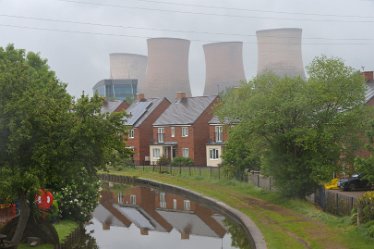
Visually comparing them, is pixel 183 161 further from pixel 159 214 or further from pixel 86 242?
pixel 86 242

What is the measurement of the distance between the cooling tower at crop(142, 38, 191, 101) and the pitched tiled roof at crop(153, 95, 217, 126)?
73.0ft

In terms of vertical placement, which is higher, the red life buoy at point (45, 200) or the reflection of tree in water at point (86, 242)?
the red life buoy at point (45, 200)

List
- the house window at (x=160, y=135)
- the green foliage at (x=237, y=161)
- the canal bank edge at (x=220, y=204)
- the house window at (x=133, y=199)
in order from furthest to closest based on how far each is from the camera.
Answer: the house window at (x=160, y=135) → the green foliage at (x=237, y=161) → the house window at (x=133, y=199) → the canal bank edge at (x=220, y=204)

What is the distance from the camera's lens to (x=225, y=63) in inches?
3531

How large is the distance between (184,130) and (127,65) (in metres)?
64.9

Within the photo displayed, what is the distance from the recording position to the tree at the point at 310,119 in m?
27.7

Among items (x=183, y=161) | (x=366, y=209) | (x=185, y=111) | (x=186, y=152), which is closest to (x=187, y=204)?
(x=366, y=209)

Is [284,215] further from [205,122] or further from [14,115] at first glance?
[205,122]

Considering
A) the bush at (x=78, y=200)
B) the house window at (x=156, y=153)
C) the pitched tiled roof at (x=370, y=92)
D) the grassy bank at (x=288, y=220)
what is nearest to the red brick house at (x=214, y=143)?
the house window at (x=156, y=153)

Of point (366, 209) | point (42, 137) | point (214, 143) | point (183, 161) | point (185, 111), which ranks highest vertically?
point (185, 111)

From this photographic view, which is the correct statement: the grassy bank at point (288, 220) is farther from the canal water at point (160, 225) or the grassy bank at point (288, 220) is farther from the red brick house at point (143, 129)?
the red brick house at point (143, 129)

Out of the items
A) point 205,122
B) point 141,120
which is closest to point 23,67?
point 205,122

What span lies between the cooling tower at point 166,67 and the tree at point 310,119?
59362mm

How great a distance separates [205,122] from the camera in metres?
61.0
